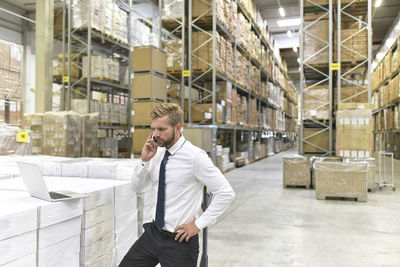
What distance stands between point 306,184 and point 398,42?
9.34 m

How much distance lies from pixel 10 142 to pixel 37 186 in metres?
3.62

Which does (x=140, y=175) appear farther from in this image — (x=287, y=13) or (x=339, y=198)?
(x=287, y=13)

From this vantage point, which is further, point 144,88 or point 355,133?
point 144,88

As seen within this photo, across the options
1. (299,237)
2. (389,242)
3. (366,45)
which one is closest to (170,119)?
(299,237)

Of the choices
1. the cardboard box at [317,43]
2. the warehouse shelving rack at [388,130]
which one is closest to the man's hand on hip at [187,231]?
the cardboard box at [317,43]

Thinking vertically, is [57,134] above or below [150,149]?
above

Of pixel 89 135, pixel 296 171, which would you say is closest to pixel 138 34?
pixel 89 135

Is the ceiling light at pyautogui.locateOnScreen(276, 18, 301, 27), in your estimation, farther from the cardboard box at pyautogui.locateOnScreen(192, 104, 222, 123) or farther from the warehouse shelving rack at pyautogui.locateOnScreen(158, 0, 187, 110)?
the cardboard box at pyautogui.locateOnScreen(192, 104, 222, 123)

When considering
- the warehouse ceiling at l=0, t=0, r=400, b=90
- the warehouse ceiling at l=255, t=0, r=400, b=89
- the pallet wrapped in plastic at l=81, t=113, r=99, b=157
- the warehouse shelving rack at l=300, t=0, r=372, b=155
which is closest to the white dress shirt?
the pallet wrapped in plastic at l=81, t=113, r=99, b=157

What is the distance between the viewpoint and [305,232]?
14.9 feet

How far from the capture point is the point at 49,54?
9.34 meters

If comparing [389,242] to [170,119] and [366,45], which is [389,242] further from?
[366,45]

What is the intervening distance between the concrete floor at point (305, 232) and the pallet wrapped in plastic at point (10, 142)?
3.10m

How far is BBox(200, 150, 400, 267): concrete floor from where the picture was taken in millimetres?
3633
